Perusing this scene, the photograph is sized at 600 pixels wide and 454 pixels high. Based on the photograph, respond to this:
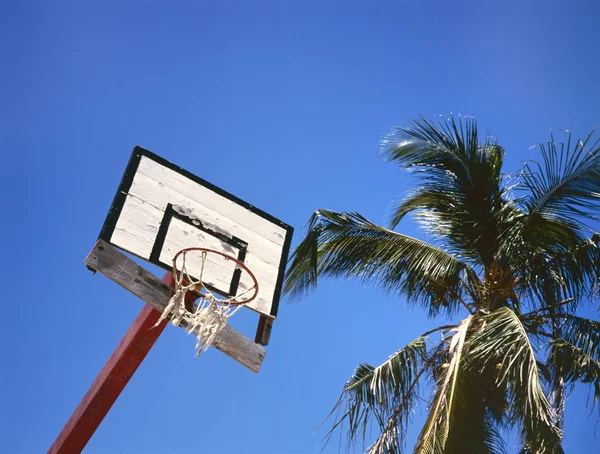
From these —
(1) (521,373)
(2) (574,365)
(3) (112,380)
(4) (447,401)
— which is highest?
(2) (574,365)

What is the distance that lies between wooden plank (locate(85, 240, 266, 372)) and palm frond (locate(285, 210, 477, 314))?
87.6 inches

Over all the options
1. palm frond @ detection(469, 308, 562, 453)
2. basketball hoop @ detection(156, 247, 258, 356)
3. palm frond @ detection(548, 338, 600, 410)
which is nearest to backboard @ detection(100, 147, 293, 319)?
basketball hoop @ detection(156, 247, 258, 356)

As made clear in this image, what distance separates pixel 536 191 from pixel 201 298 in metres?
4.68

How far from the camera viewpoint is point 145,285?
5.50 metres

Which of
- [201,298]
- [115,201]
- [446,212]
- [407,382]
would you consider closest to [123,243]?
[115,201]

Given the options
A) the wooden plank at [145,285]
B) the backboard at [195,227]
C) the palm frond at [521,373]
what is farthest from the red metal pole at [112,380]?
the palm frond at [521,373]

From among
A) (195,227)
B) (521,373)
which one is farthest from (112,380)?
(521,373)

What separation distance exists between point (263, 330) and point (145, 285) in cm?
122

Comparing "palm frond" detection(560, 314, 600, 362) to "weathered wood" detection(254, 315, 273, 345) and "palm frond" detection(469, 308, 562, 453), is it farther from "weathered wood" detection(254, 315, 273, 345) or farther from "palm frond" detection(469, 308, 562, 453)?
"weathered wood" detection(254, 315, 273, 345)

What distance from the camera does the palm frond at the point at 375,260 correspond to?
26.7 ft

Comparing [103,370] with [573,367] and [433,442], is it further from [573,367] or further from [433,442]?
[573,367]

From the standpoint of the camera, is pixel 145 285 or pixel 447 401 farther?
pixel 447 401

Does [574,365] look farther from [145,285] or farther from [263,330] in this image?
[145,285]

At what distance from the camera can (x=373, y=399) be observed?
7281 millimetres
